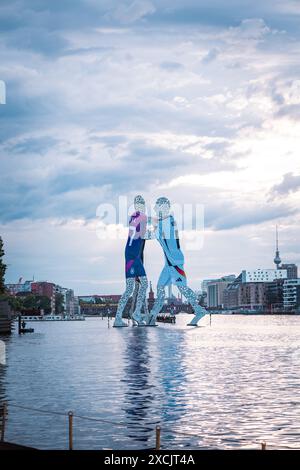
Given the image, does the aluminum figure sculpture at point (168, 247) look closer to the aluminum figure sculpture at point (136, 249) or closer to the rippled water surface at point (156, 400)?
the aluminum figure sculpture at point (136, 249)

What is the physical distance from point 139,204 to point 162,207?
22.2 ft

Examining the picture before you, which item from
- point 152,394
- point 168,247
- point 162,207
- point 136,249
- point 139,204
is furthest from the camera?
point 136,249

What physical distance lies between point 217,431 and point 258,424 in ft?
7.99

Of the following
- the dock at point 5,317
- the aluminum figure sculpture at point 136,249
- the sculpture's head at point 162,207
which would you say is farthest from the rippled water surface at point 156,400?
the aluminum figure sculpture at point 136,249

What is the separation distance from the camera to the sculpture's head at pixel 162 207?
146 meters

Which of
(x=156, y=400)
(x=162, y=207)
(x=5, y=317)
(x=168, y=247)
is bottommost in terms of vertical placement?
(x=156, y=400)

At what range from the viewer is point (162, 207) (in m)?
147

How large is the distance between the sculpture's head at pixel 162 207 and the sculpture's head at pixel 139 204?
4.83 meters

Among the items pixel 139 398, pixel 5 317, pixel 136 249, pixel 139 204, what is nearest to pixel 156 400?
pixel 139 398

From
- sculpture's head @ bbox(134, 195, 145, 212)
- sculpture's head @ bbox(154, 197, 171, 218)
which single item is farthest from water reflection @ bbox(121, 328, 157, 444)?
sculpture's head @ bbox(134, 195, 145, 212)

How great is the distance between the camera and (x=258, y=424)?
105ft

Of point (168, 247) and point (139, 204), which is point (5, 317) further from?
point (139, 204)

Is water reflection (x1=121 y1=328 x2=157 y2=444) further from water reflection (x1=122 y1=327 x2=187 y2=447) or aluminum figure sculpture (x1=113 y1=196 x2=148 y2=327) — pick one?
aluminum figure sculpture (x1=113 y1=196 x2=148 y2=327)
